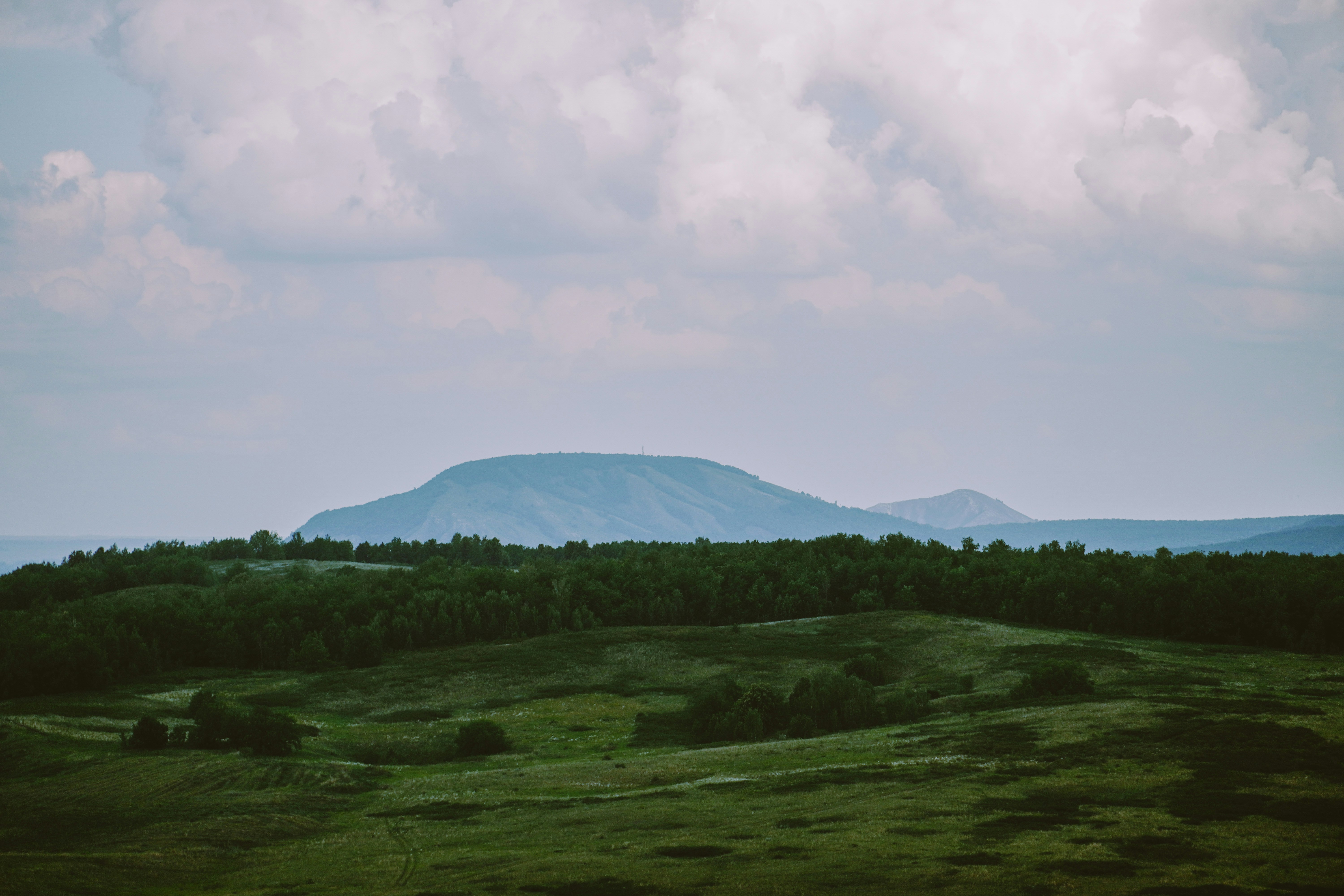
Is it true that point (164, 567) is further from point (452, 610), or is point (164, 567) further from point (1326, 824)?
point (1326, 824)

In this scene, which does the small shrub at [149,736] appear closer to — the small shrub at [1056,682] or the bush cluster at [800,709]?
the bush cluster at [800,709]

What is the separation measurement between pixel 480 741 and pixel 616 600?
8456 centimetres

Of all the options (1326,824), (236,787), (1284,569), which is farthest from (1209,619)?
(236,787)

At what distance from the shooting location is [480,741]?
86938mm

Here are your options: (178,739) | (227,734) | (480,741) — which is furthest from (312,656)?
(227,734)

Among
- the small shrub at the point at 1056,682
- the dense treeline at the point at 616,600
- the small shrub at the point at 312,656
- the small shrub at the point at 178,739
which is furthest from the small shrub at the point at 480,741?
the small shrub at the point at 312,656

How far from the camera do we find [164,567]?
197m

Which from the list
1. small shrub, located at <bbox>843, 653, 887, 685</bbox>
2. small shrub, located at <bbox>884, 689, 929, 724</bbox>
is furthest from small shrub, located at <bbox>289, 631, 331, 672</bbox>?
small shrub, located at <bbox>884, 689, 929, 724</bbox>

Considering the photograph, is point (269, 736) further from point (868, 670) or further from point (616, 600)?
point (616, 600)

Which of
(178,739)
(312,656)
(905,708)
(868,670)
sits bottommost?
(178,739)

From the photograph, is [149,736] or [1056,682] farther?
[1056,682]

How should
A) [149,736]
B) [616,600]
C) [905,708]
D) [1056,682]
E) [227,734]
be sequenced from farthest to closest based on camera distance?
[616,600]
[1056,682]
[905,708]
[227,734]
[149,736]

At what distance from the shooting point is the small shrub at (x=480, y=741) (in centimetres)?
8656

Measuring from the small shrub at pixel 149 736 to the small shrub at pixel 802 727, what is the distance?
47.9m
